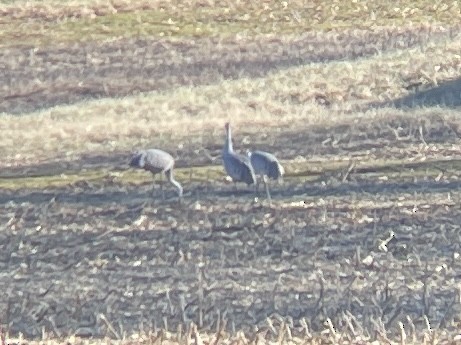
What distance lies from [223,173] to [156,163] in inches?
43.4

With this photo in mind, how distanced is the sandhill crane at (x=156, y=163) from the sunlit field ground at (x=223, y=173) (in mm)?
179

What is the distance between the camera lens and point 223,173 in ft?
47.4

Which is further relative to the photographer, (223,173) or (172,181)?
(223,173)

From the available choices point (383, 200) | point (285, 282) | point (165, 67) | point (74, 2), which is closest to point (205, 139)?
point (383, 200)

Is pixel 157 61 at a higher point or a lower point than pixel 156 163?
lower

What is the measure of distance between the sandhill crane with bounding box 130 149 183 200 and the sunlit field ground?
179 mm

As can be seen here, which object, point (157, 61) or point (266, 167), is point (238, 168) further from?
point (157, 61)

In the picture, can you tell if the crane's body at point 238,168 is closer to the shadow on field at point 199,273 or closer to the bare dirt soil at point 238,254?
the bare dirt soil at point 238,254

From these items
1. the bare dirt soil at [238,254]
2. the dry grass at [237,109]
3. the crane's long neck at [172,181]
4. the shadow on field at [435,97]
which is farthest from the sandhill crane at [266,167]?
the shadow on field at [435,97]

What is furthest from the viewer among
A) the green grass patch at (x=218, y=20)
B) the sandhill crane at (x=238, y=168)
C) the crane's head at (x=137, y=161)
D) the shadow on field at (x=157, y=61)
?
the green grass patch at (x=218, y=20)

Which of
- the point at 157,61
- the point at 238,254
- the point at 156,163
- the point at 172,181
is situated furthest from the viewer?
the point at 157,61

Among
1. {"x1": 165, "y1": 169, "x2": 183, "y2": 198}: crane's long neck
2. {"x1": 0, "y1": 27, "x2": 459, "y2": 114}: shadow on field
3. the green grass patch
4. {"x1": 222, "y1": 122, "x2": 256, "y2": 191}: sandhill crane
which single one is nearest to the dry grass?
{"x1": 0, "y1": 27, "x2": 459, "y2": 114}: shadow on field

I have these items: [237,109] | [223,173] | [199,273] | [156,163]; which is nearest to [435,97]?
[237,109]

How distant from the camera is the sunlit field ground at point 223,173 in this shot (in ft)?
28.1
